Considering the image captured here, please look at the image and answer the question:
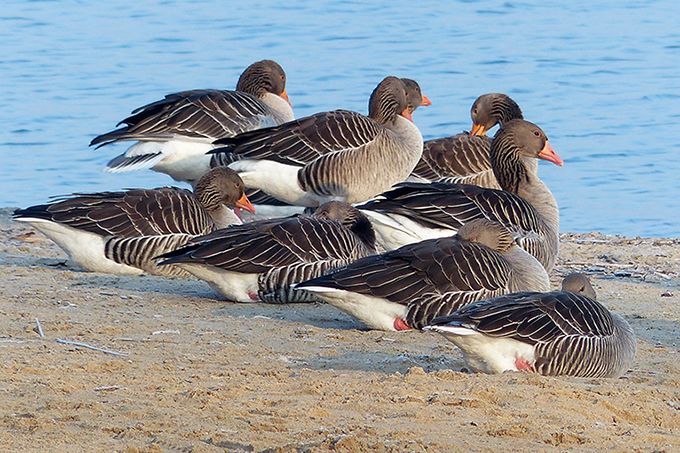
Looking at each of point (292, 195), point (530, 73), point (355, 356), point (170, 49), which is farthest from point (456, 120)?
point (355, 356)

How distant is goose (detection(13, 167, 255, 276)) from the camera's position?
8.91 m

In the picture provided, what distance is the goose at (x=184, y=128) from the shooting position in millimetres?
11633

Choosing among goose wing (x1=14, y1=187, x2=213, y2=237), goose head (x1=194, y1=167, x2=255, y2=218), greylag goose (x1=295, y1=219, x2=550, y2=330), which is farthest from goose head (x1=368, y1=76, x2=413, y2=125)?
greylag goose (x1=295, y1=219, x2=550, y2=330)

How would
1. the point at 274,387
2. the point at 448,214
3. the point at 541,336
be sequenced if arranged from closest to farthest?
the point at 274,387 → the point at 541,336 → the point at 448,214

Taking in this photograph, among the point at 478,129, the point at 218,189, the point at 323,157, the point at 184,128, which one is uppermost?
the point at 184,128

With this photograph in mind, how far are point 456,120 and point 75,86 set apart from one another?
810 cm

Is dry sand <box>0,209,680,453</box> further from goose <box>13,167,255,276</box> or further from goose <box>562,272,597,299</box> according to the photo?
goose <box>13,167,255,276</box>

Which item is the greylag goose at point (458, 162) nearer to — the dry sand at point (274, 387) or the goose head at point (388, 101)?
the goose head at point (388, 101)

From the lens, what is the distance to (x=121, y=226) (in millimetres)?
9000

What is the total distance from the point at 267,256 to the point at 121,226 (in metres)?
1.67

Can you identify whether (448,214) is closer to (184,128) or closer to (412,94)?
(184,128)

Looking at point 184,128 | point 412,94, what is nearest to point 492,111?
point 412,94

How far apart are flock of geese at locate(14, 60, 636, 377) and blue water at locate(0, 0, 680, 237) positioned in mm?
3288

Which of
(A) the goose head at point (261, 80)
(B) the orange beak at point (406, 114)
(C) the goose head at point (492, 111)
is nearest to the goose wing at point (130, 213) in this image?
(B) the orange beak at point (406, 114)
